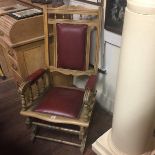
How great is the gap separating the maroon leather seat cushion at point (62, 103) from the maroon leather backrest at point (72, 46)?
0.81 feet

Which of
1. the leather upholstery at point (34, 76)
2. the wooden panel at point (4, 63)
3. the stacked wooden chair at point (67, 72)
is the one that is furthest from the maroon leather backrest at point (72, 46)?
the wooden panel at point (4, 63)

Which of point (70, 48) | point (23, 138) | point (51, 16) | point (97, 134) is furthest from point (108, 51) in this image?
point (23, 138)

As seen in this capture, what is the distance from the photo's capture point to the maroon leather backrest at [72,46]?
73.0 inches

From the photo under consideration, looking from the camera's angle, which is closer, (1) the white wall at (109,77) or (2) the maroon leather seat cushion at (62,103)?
(2) the maroon leather seat cushion at (62,103)

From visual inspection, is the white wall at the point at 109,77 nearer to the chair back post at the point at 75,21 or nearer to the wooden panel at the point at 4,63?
the chair back post at the point at 75,21

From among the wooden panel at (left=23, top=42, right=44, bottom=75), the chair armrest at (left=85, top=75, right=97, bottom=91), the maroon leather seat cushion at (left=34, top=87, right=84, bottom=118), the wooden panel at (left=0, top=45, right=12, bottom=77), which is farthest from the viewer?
the wooden panel at (left=0, top=45, right=12, bottom=77)

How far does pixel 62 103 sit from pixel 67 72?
0.34 metres

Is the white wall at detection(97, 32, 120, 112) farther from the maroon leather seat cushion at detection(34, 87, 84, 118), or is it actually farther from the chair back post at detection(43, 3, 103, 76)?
the maroon leather seat cushion at detection(34, 87, 84, 118)

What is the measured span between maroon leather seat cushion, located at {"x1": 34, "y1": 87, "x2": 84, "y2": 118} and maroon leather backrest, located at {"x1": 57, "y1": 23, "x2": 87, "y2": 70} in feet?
0.81

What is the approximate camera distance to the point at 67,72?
2.06 meters

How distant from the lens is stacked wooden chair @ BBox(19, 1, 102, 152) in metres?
1.76

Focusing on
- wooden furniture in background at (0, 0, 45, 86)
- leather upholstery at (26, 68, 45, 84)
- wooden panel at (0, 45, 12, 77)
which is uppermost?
wooden furniture in background at (0, 0, 45, 86)

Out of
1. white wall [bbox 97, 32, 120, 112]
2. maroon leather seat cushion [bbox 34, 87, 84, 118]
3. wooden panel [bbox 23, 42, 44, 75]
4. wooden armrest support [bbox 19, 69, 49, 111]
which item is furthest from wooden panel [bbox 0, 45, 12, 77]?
white wall [bbox 97, 32, 120, 112]

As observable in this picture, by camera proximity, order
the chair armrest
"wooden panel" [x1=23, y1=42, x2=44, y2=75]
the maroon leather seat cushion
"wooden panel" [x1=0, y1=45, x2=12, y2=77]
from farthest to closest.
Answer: "wooden panel" [x1=0, y1=45, x2=12, y2=77] → "wooden panel" [x1=23, y1=42, x2=44, y2=75] → the maroon leather seat cushion → the chair armrest
